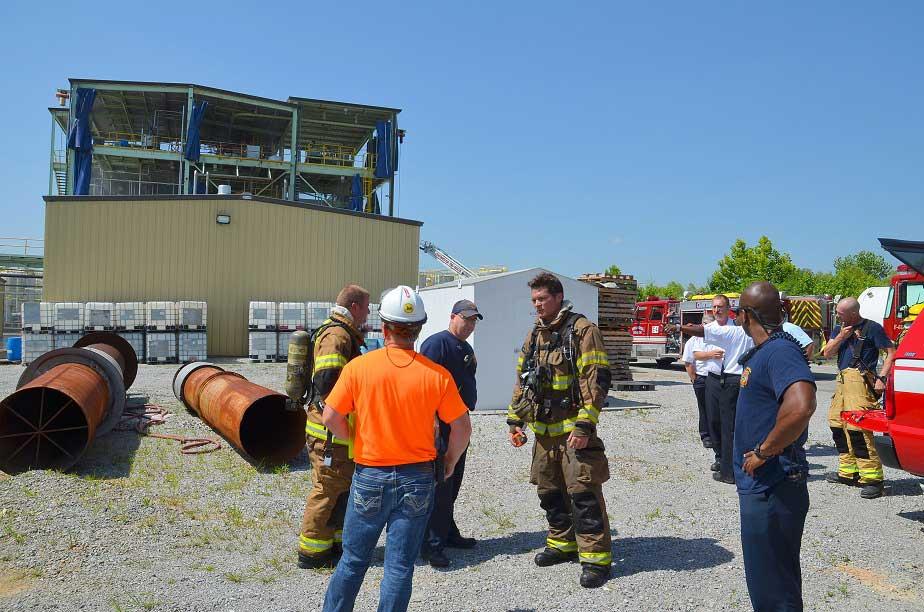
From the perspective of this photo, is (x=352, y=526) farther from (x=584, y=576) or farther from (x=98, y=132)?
(x=98, y=132)

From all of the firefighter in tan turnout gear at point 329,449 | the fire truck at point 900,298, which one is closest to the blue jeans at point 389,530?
the firefighter in tan turnout gear at point 329,449

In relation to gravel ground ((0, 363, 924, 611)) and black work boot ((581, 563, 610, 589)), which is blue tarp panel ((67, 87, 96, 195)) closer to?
gravel ground ((0, 363, 924, 611))

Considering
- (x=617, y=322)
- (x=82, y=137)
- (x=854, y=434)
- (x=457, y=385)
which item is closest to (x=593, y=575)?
(x=457, y=385)

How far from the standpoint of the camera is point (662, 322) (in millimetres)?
23281

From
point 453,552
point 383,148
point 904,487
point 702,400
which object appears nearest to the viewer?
point 453,552

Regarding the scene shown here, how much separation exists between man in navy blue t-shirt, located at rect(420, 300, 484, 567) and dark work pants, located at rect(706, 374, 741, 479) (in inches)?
130

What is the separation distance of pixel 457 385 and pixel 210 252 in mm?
18866

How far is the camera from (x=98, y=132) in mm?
38250

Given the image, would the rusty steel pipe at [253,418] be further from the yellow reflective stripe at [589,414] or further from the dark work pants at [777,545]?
the dark work pants at [777,545]

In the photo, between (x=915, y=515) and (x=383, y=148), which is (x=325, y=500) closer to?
(x=915, y=515)

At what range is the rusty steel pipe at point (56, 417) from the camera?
6973 millimetres

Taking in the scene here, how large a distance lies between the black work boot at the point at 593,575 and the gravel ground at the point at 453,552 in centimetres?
6

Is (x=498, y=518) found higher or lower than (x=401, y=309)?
lower

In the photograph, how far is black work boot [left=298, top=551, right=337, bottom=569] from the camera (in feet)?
15.1
